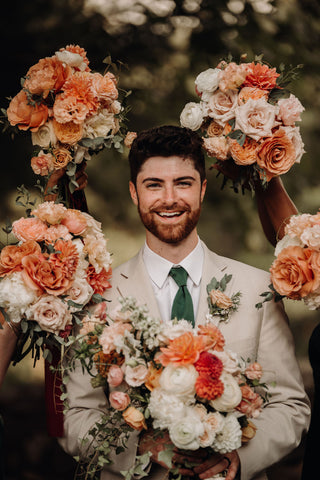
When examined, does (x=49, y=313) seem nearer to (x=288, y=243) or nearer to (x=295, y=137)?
(x=288, y=243)

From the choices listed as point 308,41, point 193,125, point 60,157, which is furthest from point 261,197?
point 308,41

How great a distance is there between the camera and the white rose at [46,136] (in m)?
2.79

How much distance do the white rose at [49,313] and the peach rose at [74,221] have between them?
0.30 metres

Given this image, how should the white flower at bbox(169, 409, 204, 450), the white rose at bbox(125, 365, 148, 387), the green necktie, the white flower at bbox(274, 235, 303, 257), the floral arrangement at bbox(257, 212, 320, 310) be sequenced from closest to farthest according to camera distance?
1. the white flower at bbox(169, 409, 204, 450)
2. the white rose at bbox(125, 365, 148, 387)
3. the floral arrangement at bbox(257, 212, 320, 310)
4. the white flower at bbox(274, 235, 303, 257)
5. the green necktie

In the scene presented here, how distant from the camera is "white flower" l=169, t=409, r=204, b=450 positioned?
6.65ft

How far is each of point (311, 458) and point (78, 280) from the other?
1.12 meters

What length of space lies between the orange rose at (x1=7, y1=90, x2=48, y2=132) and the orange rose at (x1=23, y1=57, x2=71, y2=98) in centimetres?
6

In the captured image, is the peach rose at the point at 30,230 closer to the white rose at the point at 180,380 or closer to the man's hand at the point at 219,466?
the white rose at the point at 180,380

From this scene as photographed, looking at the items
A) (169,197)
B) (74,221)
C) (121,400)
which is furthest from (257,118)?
(121,400)

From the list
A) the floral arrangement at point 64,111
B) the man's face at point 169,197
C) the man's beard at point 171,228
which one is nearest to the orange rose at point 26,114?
the floral arrangement at point 64,111

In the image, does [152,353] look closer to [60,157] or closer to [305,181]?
[60,157]

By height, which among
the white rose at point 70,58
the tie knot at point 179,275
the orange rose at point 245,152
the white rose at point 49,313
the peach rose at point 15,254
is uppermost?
the white rose at point 70,58

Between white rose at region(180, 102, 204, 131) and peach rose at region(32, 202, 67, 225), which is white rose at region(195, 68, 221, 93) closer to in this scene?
white rose at region(180, 102, 204, 131)

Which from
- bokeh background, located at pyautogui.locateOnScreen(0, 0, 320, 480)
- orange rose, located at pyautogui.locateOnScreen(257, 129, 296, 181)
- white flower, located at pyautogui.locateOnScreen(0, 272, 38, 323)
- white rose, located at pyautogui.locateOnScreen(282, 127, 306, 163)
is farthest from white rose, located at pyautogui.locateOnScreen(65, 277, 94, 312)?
bokeh background, located at pyautogui.locateOnScreen(0, 0, 320, 480)
